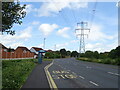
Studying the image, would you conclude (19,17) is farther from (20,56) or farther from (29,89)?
(20,56)

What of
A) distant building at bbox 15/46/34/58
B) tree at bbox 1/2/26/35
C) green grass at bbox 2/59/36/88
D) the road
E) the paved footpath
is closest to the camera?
green grass at bbox 2/59/36/88

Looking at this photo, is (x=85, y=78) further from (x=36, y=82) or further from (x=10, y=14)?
(x=10, y=14)

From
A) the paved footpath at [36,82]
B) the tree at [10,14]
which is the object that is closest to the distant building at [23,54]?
the tree at [10,14]

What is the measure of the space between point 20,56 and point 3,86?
40.9 metres

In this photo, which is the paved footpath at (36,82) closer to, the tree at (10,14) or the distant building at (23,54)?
the tree at (10,14)

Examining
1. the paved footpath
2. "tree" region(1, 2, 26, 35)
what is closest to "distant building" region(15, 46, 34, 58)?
"tree" region(1, 2, 26, 35)

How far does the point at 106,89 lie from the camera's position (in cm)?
912

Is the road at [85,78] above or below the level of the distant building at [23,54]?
below

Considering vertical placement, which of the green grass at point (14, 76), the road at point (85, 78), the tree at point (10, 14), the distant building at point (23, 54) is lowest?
the road at point (85, 78)

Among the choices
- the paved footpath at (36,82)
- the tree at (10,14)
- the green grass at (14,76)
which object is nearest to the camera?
the green grass at (14,76)

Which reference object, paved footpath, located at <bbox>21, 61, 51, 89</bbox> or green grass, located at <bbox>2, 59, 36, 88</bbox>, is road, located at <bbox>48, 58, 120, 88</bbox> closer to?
paved footpath, located at <bbox>21, 61, 51, 89</bbox>

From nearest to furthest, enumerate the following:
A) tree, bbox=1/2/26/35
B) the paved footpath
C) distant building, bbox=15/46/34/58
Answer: the paved footpath < tree, bbox=1/2/26/35 < distant building, bbox=15/46/34/58

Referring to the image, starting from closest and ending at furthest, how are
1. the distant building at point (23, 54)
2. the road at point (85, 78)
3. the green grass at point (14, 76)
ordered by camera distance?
1. the green grass at point (14, 76)
2. the road at point (85, 78)
3. the distant building at point (23, 54)

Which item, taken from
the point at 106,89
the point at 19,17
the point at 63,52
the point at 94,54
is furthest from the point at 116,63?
the point at 63,52
